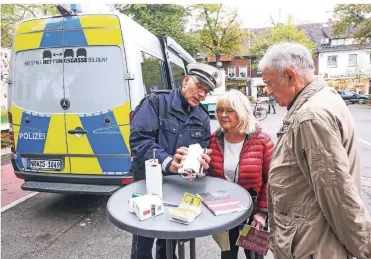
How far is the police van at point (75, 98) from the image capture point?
3.71 meters

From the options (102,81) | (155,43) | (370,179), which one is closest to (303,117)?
(102,81)

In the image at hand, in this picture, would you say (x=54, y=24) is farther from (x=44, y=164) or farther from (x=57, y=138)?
(x=44, y=164)

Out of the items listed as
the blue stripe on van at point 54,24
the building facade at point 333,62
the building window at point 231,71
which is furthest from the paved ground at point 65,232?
the building window at point 231,71

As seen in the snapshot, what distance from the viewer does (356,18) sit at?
23703mm

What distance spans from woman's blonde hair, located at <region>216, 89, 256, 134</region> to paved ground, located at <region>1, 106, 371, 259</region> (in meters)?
1.51

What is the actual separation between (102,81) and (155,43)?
5.44 feet

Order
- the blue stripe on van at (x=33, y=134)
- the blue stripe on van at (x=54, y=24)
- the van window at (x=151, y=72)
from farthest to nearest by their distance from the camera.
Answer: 1. the van window at (x=151, y=72)
2. the blue stripe on van at (x=33, y=134)
3. the blue stripe on van at (x=54, y=24)

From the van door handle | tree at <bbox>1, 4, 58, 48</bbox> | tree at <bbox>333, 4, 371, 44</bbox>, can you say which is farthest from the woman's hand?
tree at <bbox>333, 4, 371, 44</bbox>

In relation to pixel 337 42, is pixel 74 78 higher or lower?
lower

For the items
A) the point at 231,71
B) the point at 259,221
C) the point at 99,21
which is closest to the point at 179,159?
the point at 259,221

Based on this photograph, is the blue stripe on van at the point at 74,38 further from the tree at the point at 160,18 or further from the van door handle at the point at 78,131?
the tree at the point at 160,18

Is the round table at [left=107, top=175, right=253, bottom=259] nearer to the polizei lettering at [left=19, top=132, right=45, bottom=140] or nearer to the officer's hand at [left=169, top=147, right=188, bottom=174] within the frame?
the officer's hand at [left=169, top=147, right=188, bottom=174]

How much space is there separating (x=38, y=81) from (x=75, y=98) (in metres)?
0.57

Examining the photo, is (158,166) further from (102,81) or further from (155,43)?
(155,43)
